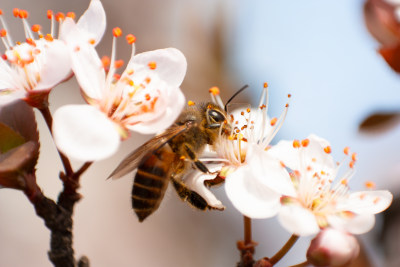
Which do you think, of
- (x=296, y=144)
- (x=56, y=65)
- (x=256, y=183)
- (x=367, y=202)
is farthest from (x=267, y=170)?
(x=56, y=65)

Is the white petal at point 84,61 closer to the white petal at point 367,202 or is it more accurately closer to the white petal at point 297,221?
the white petal at point 297,221

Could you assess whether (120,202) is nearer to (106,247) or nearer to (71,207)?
(106,247)

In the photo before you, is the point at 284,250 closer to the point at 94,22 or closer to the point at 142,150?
the point at 142,150

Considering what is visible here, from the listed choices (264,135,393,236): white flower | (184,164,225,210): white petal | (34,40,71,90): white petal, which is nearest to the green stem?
(264,135,393,236): white flower

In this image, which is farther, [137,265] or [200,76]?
[137,265]

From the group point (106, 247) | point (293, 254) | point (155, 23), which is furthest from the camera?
point (155, 23)

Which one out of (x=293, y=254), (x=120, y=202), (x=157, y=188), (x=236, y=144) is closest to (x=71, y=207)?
(x=157, y=188)
